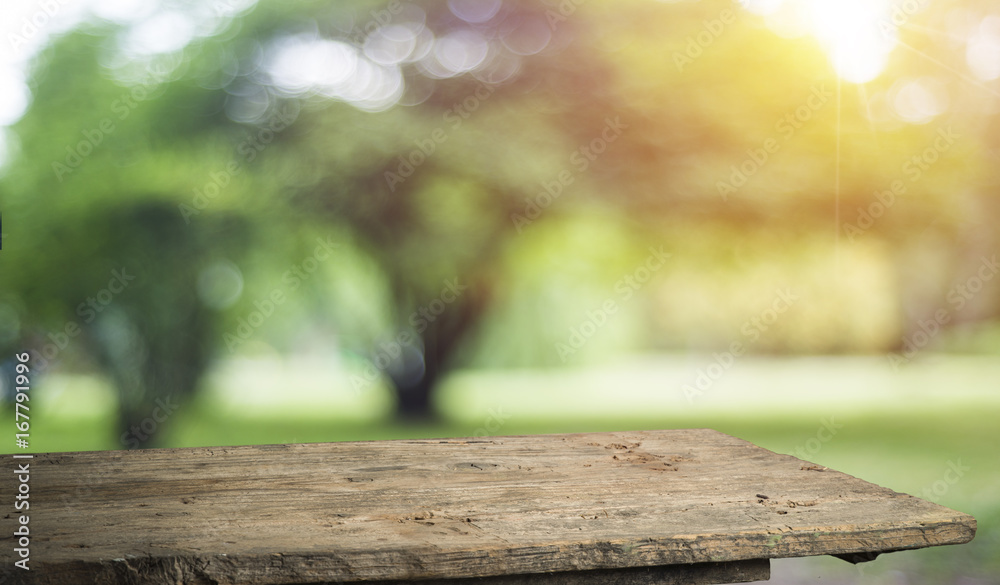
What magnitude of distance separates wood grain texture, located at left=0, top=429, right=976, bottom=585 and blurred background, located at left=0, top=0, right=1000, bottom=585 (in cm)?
469

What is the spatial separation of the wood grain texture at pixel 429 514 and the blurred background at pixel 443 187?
4687 millimetres

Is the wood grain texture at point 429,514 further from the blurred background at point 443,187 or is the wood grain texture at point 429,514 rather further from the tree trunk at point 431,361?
the tree trunk at point 431,361

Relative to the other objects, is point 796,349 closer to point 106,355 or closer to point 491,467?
point 106,355

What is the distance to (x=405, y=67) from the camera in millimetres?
7273

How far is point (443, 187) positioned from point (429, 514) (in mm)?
6175

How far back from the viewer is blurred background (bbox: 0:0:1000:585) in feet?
21.9

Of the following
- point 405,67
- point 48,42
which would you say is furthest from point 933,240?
point 48,42

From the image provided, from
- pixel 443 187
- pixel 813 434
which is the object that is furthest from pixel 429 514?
pixel 813 434

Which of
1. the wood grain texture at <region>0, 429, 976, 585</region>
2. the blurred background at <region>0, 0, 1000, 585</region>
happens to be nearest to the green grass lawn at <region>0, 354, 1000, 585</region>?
the blurred background at <region>0, 0, 1000, 585</region>

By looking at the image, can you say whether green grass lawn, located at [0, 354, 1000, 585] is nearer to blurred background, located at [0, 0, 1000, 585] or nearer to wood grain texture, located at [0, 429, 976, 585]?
blurred background, located at [0, 0, 1000, 585]

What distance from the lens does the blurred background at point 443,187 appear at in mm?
6664

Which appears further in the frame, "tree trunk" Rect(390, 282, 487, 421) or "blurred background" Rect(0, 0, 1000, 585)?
"tree trunk" Rect(390, 282, 487, 421)

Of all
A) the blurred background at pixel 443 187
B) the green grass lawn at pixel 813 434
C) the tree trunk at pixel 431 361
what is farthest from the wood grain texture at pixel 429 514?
the tree trunk at pixel 431 361

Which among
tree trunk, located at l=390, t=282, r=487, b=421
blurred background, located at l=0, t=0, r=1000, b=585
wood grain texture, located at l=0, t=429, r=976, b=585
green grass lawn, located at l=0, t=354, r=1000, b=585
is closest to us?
wood grain texture, located at l=0, t=429, r=976, b=585
